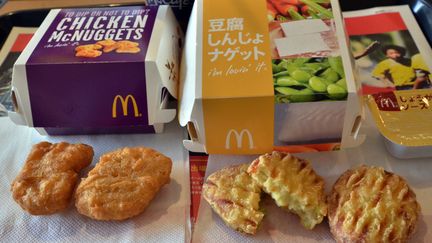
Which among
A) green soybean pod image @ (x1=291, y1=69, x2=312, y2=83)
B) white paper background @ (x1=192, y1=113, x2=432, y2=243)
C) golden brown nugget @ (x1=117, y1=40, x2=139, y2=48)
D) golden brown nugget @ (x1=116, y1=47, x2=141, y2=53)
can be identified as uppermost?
golden brown nugget @ (x1=117, y1=40, x2=139, y2=48)

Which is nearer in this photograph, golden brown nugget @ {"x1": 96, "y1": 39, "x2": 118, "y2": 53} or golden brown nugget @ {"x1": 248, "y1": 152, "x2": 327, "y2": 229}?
golden brown nugget @ {"x1": 248, "y1": 152, "x2": 327, "y2": 229}

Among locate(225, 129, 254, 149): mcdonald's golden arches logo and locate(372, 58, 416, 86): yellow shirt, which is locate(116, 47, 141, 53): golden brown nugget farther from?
locate(372, 58, 416, 86): yellow shirt

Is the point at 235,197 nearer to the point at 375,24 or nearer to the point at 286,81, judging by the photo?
the point at 286,81

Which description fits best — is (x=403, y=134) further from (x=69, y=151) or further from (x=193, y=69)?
(x=69, y=151)

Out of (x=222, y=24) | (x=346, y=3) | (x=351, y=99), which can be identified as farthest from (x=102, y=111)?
(x=346, y=3)

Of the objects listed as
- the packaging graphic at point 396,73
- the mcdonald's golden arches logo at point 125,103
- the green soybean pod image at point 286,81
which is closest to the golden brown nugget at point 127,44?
the mcdonald's golden arches logo at point 125,103

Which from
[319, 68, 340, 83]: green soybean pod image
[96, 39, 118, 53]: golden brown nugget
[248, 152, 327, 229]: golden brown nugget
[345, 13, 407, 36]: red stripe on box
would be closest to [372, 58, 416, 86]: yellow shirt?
[345, 13, 407, 36]: red stripe on box

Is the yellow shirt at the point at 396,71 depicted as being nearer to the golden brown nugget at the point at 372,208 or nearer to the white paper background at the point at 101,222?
the golden brown nugget at the point at 372,208

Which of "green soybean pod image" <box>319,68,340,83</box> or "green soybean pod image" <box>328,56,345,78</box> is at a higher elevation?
"green soybean pod image" <box>328,56,345,78</box>

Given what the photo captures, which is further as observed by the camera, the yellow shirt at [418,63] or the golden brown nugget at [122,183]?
the yellow shirt at [418,63]
